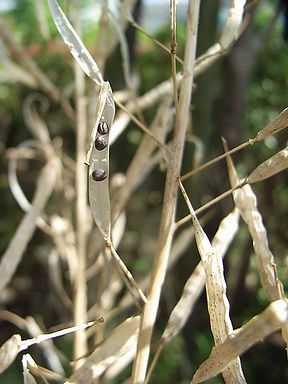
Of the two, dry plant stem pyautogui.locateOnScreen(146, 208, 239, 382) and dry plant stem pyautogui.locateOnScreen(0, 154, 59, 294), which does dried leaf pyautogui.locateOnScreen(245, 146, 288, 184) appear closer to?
dry plant stem pyautogui.locateOnScreen(146, 208, 239, 382)

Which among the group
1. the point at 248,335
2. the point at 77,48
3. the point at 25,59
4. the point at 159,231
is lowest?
the point at 248,335

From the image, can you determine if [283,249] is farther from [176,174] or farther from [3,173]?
[176,174]

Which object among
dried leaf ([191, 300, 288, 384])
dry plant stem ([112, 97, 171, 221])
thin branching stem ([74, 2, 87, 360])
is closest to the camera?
dried leaf ([191, 300, 288, 384])

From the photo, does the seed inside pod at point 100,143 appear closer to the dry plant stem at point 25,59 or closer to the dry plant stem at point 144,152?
the dry plant stem at point 144,152

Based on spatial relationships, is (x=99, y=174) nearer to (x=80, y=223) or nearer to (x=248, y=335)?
(x=248, y=335)

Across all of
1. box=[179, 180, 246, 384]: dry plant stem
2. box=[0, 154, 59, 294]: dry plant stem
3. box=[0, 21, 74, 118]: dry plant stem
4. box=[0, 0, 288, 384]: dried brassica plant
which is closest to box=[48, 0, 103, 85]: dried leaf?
box=[0, 0, 288, 384]: dried brassica plant

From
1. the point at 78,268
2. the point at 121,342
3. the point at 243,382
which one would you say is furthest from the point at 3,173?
the point at 243,382

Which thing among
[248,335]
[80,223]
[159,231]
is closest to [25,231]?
[80,223]
